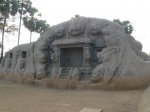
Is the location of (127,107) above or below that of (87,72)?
below

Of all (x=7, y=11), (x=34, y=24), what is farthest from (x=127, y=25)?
(x=7, y=11)

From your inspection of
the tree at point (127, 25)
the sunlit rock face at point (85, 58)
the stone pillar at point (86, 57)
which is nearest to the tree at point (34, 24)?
the tree at point (127, 25)

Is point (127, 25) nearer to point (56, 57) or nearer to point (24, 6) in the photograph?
point (24, 6)

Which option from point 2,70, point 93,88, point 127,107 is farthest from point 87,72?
point 2,70

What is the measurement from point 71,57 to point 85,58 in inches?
63.9

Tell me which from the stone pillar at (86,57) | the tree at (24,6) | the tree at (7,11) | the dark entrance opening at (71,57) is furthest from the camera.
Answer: the tree at (24,6)

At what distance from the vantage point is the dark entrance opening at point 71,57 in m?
13.0

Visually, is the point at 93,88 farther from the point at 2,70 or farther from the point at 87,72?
the point at 2,70

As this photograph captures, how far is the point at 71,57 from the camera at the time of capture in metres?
13.3

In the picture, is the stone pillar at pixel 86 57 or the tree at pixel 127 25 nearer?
the stone pillar at pixel 86 57

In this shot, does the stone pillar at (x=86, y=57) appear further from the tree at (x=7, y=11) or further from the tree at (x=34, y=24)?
the tree at (x=34, y=24)

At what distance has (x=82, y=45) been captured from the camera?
1200 cm

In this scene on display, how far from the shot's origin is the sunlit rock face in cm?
1044

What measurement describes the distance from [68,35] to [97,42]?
1.78 m
